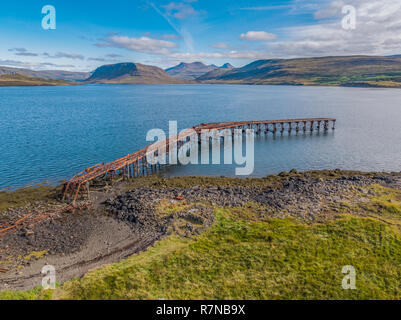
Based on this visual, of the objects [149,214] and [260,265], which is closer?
[260,265]

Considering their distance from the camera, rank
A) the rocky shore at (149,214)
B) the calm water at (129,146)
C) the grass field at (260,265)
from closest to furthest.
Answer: the grass field at (260,265) → the rocky shore at (149,214) → the calm water at (129,146)

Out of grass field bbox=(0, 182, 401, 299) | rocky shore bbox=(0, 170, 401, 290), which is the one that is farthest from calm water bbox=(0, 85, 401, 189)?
grass field bbox=(0, 182, 401, 299)

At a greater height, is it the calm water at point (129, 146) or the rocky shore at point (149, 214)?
the calm water at point (129, 146)

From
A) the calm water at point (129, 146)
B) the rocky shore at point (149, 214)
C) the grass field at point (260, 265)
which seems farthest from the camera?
the calm water at point (129, 146)

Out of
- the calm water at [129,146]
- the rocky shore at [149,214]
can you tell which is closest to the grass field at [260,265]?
the rocky shore at [149,214]

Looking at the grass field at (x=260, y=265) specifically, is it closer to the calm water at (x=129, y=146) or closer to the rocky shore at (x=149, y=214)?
the rocky shore at (x=149, y=214)

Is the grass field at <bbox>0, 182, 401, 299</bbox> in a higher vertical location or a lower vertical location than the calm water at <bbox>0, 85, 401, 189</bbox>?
lower

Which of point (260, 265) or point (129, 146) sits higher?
point (129, 146)

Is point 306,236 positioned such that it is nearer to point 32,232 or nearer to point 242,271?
point 242,271

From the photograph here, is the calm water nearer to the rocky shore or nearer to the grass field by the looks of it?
the rocky shore

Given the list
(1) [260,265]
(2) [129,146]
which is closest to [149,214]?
(1) [260,265]

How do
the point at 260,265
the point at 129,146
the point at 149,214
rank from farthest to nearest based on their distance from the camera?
the point at 129,146
the point at 149,214
the point at 260,265

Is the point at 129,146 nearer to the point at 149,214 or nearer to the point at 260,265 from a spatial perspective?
the point at 149,214
